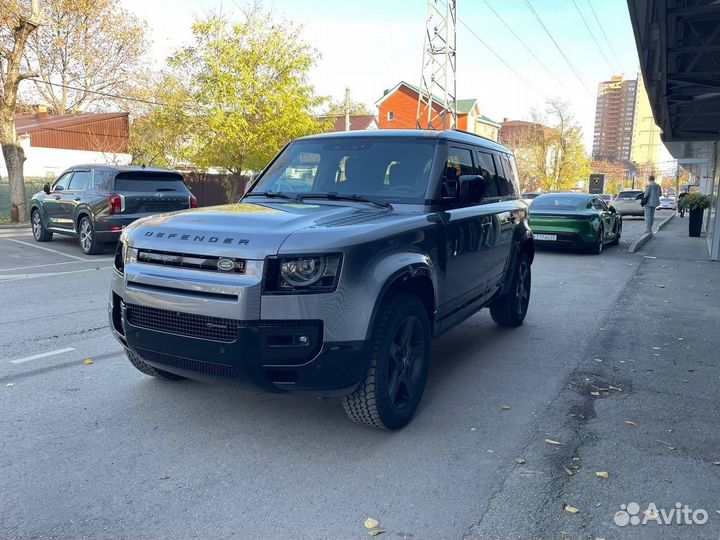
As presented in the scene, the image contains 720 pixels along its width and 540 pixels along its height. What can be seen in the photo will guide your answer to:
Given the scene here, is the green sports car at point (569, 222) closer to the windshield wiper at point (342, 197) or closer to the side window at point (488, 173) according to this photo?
the side window at point (488, 173)

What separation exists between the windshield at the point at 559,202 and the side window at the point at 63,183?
11091mm

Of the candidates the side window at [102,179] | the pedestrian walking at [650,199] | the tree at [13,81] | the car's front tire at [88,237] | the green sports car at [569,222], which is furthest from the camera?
the pedestrian walking at [650,199]

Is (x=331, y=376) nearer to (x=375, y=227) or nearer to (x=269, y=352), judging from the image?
(x=269, y=352)

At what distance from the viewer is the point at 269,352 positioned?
10.4ft

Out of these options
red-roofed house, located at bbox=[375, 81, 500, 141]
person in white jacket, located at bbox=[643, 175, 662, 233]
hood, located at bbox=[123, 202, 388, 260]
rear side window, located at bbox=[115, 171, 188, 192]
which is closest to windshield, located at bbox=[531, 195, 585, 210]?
person in white jacket, located at bbox=[643, 175, 662, 233]

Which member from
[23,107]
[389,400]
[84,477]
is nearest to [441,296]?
[389,400]

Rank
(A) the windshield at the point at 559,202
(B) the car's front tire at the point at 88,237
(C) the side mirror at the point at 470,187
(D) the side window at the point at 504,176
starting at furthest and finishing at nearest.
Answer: (A) the windshield at the point at 559,202, (B) the car's front tire at the point at 88,237, (D) the side window at the point at 504,176, (C) the side mirror at the point at 470,187

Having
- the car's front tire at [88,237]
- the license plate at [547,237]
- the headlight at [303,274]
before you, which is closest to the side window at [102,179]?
the car's front tire at [88,237]

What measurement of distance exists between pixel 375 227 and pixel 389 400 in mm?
1067

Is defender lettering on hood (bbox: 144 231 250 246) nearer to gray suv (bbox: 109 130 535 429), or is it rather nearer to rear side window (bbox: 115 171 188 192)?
gray suv (bbox: 109 130 535 429)

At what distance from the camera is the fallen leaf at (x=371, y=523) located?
2764 millimetres

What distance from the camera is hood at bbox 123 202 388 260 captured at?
3174 millimetres

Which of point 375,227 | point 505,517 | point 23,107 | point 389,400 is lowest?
point 505,517

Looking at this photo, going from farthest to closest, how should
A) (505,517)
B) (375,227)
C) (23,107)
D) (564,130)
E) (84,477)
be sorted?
(564,130) → (23,107) → (375,227) → (84,477) → (505,517)
